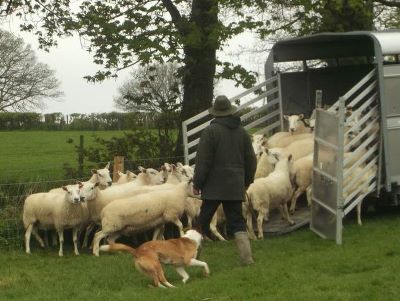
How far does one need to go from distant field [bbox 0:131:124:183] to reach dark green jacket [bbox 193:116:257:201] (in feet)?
39.5

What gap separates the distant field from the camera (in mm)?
26703

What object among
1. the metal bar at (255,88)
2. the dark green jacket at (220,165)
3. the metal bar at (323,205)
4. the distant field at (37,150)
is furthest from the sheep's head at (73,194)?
the distant field at (37,150)

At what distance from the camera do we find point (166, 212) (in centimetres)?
1188

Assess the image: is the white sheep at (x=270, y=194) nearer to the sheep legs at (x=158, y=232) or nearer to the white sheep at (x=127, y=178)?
the sheep legs at (x=158, y=232)

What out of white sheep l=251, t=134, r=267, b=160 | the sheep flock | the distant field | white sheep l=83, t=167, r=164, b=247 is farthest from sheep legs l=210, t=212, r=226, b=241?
the distant field

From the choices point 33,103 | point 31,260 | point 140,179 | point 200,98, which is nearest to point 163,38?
point 200,98

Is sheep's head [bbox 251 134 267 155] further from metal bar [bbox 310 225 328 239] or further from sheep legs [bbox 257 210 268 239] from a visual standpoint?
metal bar [bbox 310 225 328 239]

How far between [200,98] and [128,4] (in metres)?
3.01

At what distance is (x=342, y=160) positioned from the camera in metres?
11.2

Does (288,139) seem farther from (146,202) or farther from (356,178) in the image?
(146,202)

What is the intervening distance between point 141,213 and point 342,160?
3121 millimetres

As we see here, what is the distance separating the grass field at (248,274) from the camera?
811 centimetres

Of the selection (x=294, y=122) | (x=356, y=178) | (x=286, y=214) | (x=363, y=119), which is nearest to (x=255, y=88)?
(x=294, y=122)

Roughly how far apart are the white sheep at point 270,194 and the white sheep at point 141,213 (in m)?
1.17
